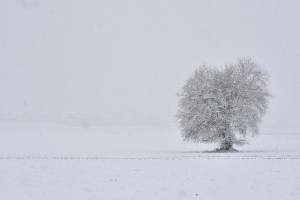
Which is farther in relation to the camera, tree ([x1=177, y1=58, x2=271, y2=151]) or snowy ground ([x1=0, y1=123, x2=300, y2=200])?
tree ([x1=177, y1=58, x2=271, y2=151])

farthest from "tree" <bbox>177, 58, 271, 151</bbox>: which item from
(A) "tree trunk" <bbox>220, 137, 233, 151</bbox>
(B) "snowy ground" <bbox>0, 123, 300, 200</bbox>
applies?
(B) "snowy ground" <bbox>0, 123, 300, 200</bbox>

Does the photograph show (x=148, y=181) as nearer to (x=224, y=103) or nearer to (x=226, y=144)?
(x=224, y=103)

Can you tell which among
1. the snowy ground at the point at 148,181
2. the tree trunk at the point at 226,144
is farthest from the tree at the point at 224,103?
the snowy ground at the point at 148,181

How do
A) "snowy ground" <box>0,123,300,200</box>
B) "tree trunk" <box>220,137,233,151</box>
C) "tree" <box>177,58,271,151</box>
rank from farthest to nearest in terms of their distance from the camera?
"tree trunk" <box>220,137,233,151</box> → "tree" <box>177,58,271,151</box> → "snowy ground" <box>0,123,300,200</box>

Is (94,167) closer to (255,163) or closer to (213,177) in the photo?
(213,177)

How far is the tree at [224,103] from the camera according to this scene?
47.2 meters

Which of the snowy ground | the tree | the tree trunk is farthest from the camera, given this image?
the tree trunk

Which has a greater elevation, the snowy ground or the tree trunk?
the tree trunk

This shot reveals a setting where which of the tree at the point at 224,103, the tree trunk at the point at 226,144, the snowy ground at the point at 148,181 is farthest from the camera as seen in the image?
the tree trunk at the point at 226,144

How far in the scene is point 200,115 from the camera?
47.5 meters

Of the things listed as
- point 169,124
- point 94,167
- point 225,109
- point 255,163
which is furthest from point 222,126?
point 169,124

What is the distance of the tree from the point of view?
155 ft

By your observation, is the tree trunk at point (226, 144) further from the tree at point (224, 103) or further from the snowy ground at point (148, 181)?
the snowy ground at point (148, 181)

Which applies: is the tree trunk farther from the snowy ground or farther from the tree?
the snowy ground
